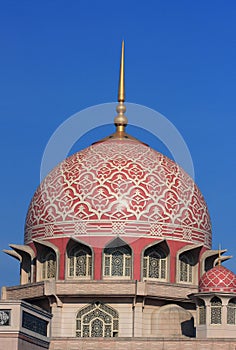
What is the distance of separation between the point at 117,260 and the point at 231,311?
6415 millimetres

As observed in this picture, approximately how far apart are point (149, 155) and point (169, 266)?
5973mm

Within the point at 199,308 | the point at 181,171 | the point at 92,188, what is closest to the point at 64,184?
the point at 92,188

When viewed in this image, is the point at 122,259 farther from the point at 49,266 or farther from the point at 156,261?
the point at 49,266

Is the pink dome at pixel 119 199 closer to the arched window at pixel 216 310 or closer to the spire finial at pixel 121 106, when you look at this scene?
the spire finial at pixel 121 106

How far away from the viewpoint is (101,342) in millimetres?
56188

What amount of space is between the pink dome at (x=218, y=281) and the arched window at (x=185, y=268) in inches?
159

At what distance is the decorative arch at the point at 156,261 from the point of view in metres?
60.1

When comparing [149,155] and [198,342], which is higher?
[149,155]

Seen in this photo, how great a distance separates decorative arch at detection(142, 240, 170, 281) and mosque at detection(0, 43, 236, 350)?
2.1 inches

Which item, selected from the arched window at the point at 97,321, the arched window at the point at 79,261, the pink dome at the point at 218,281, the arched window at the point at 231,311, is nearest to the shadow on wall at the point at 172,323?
the arched window at the point at 97,321

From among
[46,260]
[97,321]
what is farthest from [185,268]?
[46,260]

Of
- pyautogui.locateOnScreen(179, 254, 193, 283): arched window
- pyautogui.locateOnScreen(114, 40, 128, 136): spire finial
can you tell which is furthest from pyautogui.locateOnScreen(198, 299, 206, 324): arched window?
pyautogui.locateOnScreen(114, 40, 128, 136): spire finial


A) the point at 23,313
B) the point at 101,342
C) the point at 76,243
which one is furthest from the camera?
the point at 76,243

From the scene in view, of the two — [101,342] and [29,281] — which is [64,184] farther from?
[101,342]
